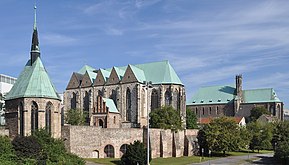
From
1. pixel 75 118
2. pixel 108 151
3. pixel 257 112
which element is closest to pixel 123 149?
pixel 108 151

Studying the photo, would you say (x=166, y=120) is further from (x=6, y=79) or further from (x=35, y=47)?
(x=6, y=79)

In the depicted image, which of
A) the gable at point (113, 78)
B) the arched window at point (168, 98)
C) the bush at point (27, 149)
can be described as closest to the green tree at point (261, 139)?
the arched window at point (168, 98)

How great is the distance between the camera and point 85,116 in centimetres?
7981

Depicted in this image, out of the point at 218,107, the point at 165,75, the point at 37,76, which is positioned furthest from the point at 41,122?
the point at 218,107

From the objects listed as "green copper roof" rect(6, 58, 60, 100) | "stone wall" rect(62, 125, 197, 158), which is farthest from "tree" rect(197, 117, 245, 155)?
"green copper roof" rect(6, 58, 60, 100)

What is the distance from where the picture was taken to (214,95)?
138 metres

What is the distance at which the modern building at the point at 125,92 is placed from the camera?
82.8 metres

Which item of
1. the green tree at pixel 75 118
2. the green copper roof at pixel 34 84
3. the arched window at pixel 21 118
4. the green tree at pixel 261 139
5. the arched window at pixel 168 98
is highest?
the green copper roof at pixel 34 84

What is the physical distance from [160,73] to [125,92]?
936 cm

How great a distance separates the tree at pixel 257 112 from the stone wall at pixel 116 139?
52399 millimetres

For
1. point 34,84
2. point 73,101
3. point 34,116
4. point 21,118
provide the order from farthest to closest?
point 73,101
point 34,84
point 34,116
point 21,118

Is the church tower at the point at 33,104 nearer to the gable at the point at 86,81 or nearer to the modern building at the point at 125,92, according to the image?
the modern building at the point at 125,92

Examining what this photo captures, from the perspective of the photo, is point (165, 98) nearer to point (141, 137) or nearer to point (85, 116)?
point (85, 116)

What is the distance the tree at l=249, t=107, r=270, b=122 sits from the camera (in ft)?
390
